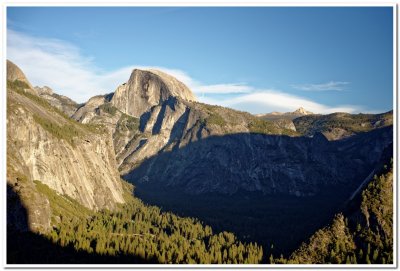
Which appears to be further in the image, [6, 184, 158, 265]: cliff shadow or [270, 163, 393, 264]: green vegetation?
[270, 163, 393, 264]: green vegetation

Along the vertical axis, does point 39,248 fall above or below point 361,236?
above

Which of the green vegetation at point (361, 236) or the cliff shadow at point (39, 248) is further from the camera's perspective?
the green vegetation at point (361, 236)

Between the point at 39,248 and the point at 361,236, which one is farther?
the point at 361,236
